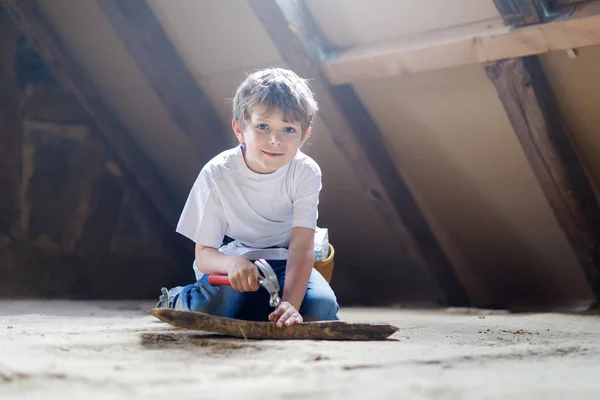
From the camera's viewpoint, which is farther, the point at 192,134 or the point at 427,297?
the point at 427,297

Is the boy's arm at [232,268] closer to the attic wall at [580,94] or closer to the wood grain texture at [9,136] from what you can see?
the attic wall at [580,94]

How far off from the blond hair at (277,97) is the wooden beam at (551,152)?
1.02 m

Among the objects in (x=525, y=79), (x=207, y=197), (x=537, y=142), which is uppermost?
(x=525, y=79)

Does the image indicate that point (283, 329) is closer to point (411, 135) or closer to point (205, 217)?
point (205, 217)

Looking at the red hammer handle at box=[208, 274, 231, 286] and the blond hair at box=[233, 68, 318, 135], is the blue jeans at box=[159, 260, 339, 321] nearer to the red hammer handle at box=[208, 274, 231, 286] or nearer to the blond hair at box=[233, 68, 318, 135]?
the red hammer handle at box=[208, 274, 231, 286]

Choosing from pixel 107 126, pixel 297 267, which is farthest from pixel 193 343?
pixel 107 126

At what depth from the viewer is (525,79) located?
2.56m

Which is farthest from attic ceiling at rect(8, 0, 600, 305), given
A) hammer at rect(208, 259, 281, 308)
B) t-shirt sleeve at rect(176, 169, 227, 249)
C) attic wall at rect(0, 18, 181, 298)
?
hammer at rect(208, 259, 281, 308)

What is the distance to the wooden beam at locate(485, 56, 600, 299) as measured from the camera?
8.50ft

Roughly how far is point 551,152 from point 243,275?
1.60 m

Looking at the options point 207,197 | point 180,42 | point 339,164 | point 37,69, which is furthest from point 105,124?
point 207,197

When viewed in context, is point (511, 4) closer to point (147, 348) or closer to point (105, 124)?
point (147, 348)

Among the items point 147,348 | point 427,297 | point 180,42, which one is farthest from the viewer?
point 427,297

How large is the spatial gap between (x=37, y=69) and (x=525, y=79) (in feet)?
9.41
